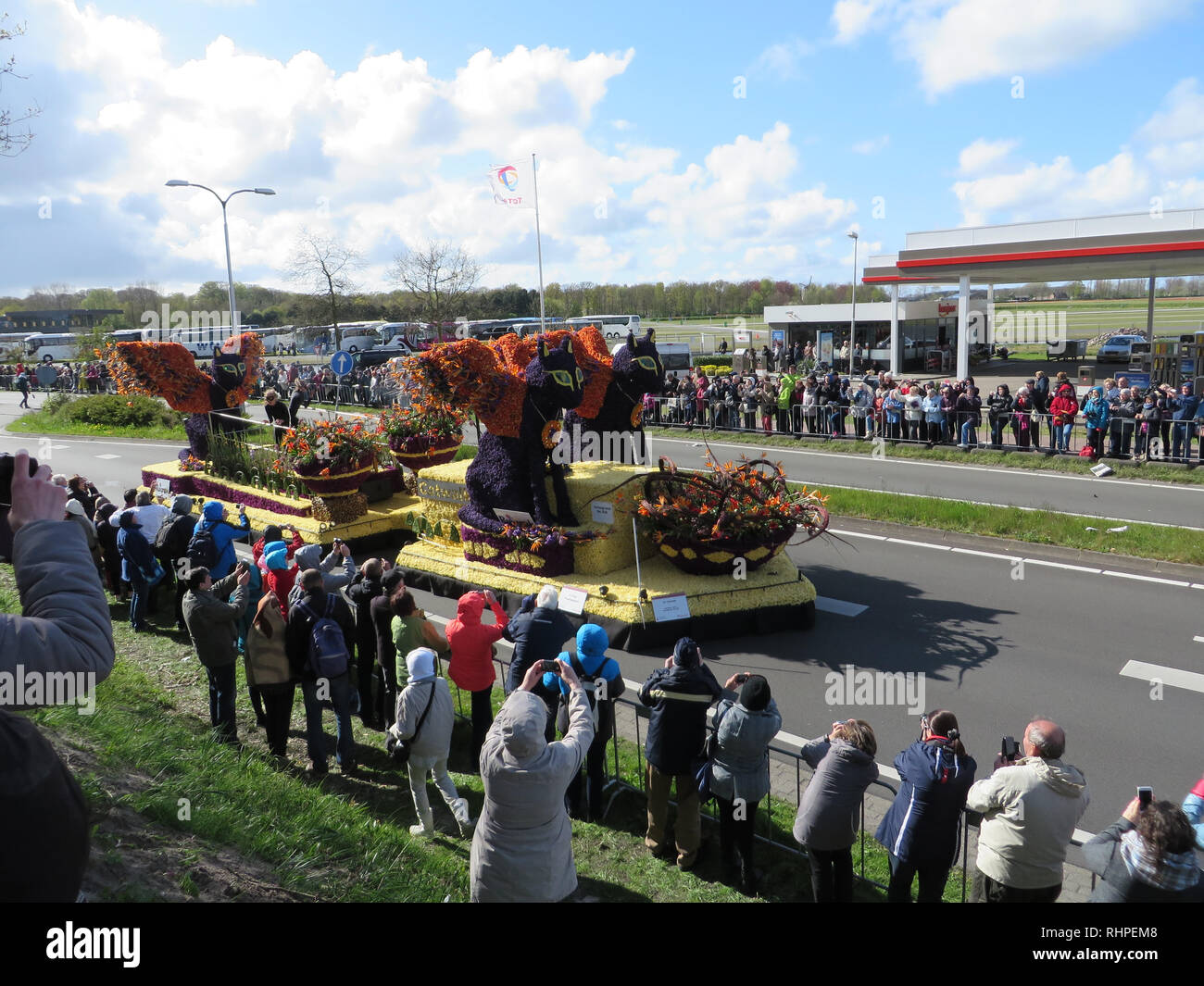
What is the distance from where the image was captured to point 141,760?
5629 mm

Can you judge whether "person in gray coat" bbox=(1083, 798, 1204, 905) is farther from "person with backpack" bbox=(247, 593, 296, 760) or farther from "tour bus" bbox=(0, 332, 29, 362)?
"tour bus" bbox=(0, 332, 29, 362)

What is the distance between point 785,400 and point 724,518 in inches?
576

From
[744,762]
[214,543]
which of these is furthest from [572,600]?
[744,762]

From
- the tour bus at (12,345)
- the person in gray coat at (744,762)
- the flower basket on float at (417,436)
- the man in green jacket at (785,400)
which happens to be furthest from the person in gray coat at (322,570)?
the tour bus at (12,345)

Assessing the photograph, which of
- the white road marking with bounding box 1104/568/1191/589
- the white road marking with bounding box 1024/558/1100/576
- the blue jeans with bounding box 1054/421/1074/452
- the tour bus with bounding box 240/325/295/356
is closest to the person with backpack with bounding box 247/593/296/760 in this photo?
the white road marking with bounding box 1024/558/1100/576

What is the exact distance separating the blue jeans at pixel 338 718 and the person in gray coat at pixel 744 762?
320 cm

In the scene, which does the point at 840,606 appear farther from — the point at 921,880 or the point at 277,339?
the point at 277,339

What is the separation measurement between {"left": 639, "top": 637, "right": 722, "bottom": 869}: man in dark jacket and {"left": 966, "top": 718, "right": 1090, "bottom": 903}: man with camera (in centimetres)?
175

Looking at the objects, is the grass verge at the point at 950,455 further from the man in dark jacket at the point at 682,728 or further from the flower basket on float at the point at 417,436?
the man in dark jacket at the point at 682,728

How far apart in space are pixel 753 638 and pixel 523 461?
3.69 meters
